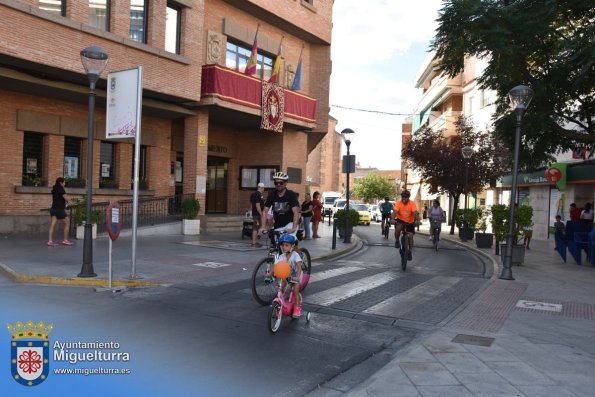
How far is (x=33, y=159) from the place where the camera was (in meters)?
16.8

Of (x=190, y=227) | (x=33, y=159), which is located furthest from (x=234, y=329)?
(x=33, y=159)

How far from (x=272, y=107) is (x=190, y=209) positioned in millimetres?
5839

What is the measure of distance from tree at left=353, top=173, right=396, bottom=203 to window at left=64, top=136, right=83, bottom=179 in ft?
231

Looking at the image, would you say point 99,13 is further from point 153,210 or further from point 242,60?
point 242,60

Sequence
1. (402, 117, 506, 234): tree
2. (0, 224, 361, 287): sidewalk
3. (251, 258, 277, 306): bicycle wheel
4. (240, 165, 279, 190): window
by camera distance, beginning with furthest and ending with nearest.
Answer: (402, 117, 506, 234): tree
(240, 165, 279, 190): window
(0, 224, 361, 287): sidewalk
(251, 258, 277, 306): bicycle wheel

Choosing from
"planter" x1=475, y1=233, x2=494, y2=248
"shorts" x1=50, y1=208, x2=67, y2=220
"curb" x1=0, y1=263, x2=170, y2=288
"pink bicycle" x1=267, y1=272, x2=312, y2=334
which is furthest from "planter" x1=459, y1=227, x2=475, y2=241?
"pink bicycle" x1=267, y1=272, x2=312, y2=334

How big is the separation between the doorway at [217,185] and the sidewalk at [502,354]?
17.3 meters

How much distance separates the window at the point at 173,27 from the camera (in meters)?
18.1

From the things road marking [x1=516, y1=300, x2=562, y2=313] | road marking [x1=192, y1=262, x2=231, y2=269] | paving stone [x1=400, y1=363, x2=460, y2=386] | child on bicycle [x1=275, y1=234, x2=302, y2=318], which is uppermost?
child on bicycle [x1=275, y1=234, x2=302, y2=318]

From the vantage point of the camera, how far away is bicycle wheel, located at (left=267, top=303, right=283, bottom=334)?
5.94m

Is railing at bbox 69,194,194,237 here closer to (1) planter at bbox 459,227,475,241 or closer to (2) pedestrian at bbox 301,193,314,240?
(2) pedestrian at bbox 301,193,314,240

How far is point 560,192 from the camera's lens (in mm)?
24750

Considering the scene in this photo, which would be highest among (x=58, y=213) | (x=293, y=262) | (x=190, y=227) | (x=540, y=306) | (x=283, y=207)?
(x=283, y=207)

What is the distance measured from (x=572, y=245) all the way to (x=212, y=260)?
10.2m
